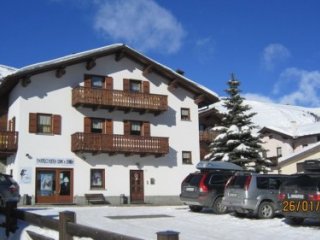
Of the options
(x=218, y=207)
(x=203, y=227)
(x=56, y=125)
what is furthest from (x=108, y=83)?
(x=203, y=227)

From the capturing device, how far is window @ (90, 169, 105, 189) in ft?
111

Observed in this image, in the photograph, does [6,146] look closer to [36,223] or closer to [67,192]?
[67,192]

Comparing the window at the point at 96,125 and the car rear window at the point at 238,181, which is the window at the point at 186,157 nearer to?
the window at the point at 96,125

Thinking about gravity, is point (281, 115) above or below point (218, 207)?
above

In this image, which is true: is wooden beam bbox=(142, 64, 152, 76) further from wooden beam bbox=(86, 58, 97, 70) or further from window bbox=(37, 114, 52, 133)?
window bbox=(37, 114, 52, 133)

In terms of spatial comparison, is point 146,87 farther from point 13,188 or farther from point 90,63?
point 13,188

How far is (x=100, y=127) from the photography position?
115 feet

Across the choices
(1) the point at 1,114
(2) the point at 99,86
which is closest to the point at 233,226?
(2) the point at 99,86

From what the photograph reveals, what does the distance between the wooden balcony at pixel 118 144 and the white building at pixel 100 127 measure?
0.21 ft

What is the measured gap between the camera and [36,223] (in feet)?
32.0

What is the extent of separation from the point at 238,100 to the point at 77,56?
1123 centimetres

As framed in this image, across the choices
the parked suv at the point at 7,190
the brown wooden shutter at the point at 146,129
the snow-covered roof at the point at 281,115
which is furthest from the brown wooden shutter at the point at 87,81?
the snow-covered roof at the point at 281,115

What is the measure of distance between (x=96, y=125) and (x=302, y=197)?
809 inches

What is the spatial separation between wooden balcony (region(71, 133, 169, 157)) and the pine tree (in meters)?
3.77
